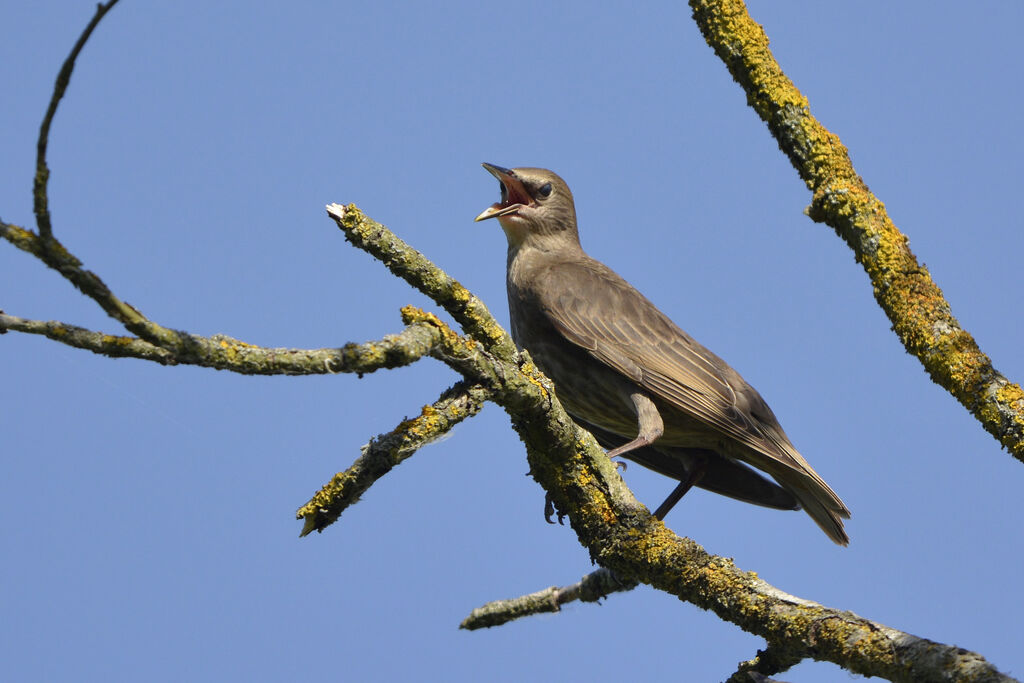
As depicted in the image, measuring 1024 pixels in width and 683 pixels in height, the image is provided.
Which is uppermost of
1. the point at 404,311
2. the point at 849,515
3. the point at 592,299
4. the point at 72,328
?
the point at 592,299

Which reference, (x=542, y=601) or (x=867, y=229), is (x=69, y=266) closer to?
(x=542, y=601)

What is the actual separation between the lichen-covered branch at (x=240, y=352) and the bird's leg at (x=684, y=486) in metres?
3.40

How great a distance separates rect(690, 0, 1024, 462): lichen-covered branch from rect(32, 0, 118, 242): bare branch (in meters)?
2.91

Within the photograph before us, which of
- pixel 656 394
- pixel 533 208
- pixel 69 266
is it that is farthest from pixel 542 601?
pixel 533 208

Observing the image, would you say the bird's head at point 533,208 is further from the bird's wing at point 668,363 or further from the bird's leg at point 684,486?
the bird's leg at point 684,486

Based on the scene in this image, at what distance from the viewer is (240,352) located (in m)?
2.71

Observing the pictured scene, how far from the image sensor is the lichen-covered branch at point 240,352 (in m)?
2.56

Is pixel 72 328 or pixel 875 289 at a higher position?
pixel 875 289

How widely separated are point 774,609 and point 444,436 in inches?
47.8

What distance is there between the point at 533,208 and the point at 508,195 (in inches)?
12.3

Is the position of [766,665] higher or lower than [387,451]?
lower

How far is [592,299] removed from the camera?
6.43 meters

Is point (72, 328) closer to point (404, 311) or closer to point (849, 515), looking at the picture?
point (404, 311)

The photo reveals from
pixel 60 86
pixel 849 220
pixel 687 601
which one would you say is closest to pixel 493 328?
pixel 687 601
